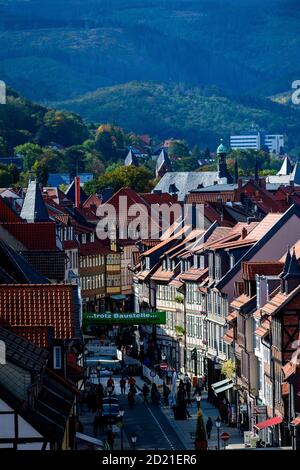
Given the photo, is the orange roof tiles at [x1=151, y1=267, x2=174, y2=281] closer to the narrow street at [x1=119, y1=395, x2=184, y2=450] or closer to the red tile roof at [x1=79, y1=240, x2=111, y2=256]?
the narrow street at [x1=119, y1=395, x2=184, y2=450]

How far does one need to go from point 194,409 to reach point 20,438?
42.1 m

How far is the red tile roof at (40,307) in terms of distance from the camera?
4744 centimetres

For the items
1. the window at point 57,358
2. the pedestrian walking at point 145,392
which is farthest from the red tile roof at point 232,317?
the window at point 57,358

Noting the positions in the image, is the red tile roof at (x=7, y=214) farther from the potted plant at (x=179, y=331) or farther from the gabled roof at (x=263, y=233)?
the gabled roof at (x=263, y=233)

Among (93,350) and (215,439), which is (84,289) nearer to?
(93,350)

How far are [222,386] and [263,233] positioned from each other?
816 centimetres

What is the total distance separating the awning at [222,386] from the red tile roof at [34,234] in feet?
33.0

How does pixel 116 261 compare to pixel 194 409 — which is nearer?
pixel 194 409

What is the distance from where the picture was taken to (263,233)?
83125 mm

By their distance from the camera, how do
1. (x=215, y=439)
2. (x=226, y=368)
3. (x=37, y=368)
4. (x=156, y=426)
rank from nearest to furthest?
(x=37, y=368), (x=215, y=439), (x=156, y=426), (x=226, y=368)

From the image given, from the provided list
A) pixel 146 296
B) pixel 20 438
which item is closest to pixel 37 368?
pixel 20 438

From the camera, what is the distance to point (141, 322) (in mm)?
105875

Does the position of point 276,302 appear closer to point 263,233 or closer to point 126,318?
point 263,233

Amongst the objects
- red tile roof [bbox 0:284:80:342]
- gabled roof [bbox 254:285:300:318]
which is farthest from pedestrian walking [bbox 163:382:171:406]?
red tile roof [bbox 0:284:80:342]
